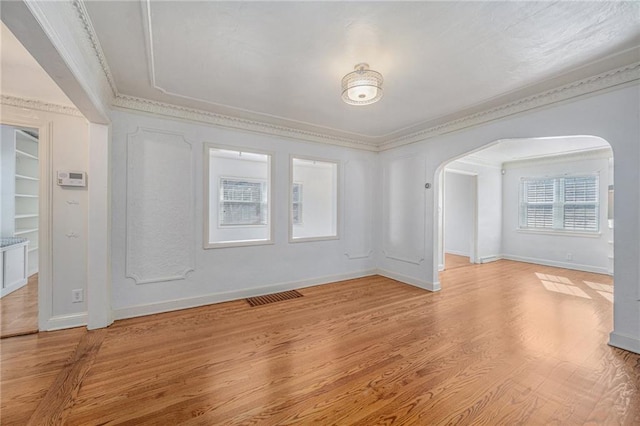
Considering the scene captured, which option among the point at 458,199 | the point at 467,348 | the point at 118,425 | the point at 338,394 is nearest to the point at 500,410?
the point at 467,348

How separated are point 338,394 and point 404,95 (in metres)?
2.98

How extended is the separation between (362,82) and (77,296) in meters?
3.74

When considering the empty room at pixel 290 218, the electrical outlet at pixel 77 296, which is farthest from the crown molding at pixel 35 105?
the electrical outlet at pixel 77 296

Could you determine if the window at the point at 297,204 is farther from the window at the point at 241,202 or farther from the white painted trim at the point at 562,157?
the white painted trim at the point at 562,157

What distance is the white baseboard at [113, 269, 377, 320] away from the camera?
117 inches

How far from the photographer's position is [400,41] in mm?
1938

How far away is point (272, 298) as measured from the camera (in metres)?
3.63

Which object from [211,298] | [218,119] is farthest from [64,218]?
[218,119]

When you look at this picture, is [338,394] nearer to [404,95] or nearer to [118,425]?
[118,425]

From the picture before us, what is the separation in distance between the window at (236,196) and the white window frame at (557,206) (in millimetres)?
6385

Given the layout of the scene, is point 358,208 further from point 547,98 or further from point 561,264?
point 561,264

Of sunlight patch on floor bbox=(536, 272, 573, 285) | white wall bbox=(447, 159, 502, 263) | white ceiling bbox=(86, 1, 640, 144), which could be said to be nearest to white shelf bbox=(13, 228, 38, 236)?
white ceiling bbox=(86, 1, 640, 144)

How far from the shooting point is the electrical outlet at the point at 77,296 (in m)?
2.74

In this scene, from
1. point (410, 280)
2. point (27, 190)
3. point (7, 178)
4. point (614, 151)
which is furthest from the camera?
point (27, 190)
